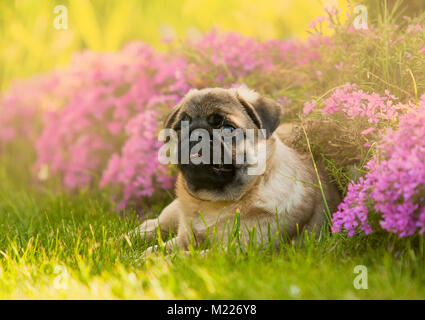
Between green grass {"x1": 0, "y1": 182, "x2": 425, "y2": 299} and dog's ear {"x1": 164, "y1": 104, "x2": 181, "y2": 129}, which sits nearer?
green grass {"x1": 0, "y1": 182, "x2": 425, "y2": 299}

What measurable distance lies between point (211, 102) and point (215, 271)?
129 cm

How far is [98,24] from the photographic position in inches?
319

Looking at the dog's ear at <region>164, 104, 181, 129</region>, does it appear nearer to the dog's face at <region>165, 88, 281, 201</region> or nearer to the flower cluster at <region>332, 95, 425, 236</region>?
Result: the dog's face at <region>165, 88, 281, 201</region>

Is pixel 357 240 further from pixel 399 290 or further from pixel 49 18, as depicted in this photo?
pixel 49 18

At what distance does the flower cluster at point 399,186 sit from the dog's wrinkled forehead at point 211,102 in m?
1.10

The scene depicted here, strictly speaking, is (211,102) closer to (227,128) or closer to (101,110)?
(227,128)

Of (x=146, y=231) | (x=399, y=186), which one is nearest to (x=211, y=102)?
(x=146, y=231)

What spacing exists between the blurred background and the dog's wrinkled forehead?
4.12 m

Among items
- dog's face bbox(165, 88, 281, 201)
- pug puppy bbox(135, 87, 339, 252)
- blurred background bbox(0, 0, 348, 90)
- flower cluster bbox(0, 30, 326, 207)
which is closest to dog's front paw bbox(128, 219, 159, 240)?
pug puppy bbox(135, 87, 339, 252)

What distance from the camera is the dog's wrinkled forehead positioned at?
3400 mm

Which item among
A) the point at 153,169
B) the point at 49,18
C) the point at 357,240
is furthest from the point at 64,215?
the point at 49,18

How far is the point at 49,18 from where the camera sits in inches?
303

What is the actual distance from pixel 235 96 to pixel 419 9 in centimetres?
217
